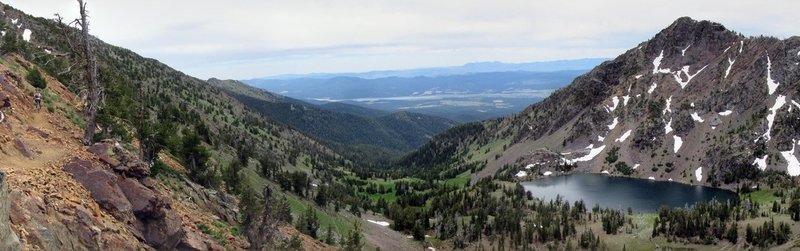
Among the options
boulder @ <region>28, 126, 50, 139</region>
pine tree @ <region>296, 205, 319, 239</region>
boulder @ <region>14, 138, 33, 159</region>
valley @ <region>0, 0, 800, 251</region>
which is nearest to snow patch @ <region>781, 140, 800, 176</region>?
valley @ <region>0, 0, 800, 251</region>

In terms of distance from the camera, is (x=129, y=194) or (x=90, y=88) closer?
(x=129, y=194)

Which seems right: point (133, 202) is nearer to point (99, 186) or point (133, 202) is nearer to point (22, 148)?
point (99, 186)

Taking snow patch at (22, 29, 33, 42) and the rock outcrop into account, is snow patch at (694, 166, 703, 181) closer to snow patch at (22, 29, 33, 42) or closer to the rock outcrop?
the rock outcrop

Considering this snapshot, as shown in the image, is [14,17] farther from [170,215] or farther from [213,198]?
[170,215]

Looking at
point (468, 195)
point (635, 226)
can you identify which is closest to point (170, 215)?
point (635, 226)

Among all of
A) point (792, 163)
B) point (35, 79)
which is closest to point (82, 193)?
point (35, 79)

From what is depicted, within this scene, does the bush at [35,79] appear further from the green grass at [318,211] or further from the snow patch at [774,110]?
the snow patch at [774,110]
